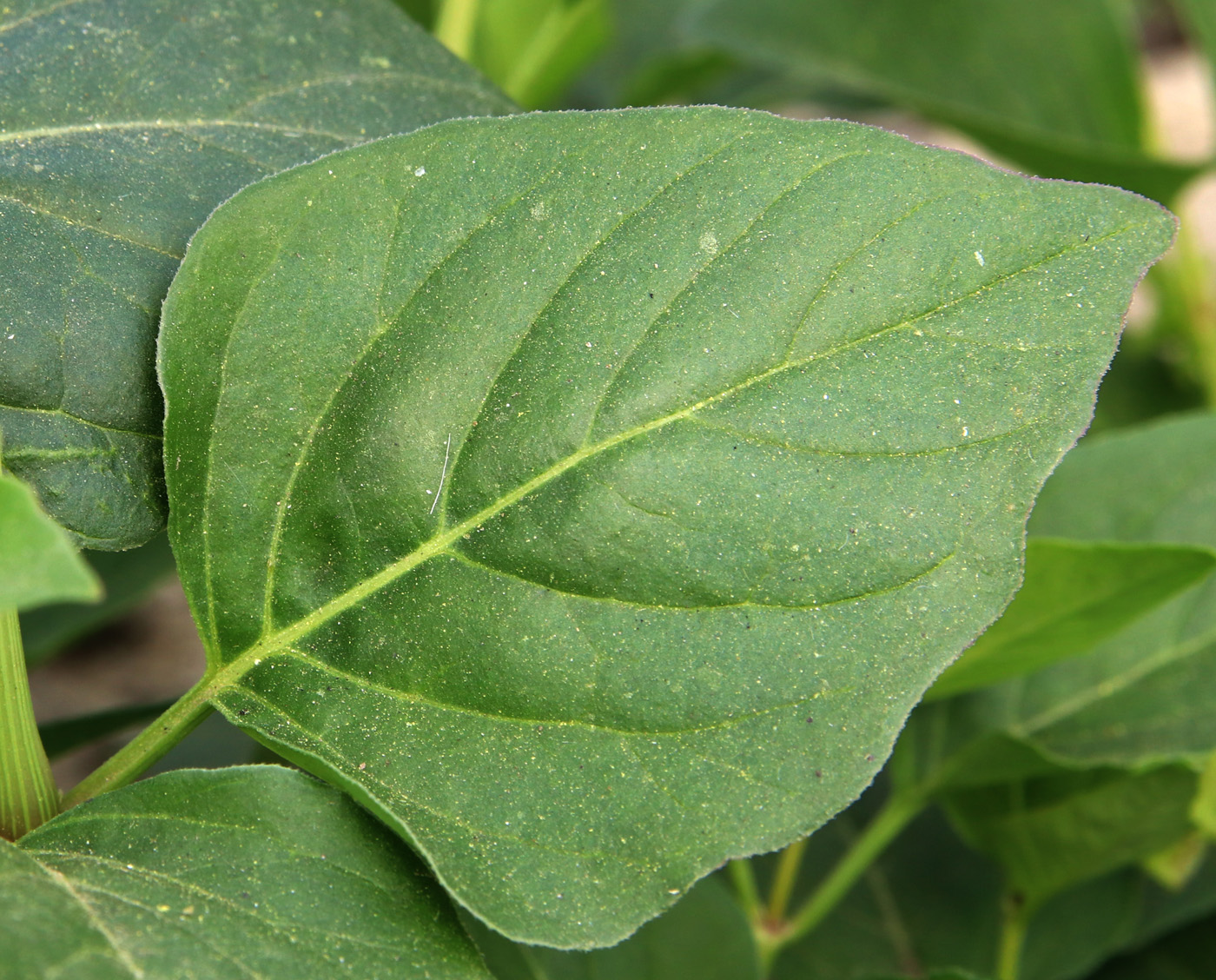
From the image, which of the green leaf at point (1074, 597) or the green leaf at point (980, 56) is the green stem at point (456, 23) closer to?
the green leaf at point (980, 56)

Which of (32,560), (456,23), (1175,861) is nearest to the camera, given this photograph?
(32,560)

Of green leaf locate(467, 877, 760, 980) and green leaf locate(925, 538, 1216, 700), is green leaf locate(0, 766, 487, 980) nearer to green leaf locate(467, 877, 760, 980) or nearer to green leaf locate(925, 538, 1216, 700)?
green leaf locate(467, 877, 760, 980)

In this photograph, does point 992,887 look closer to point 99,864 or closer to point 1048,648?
point 1048,648

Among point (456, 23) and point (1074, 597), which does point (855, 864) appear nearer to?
point (1074, 597)

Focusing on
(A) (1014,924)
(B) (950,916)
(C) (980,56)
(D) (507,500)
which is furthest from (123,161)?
(C) (980,56)

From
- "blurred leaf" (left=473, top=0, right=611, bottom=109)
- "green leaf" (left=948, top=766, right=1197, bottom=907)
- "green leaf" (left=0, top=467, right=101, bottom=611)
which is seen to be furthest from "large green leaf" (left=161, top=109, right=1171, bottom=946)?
"blurred leaf" (left=473, top=0, right=611, bottom=109)

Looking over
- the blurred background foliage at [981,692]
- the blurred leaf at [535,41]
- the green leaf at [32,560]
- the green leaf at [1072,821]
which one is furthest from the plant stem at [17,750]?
the blurred leaf at [535,41]

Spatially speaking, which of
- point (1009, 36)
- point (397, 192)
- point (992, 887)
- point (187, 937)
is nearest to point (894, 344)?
point (397, 192)
